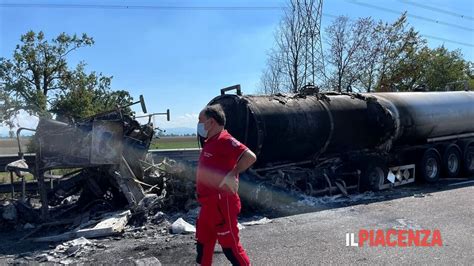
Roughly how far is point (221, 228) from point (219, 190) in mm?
337

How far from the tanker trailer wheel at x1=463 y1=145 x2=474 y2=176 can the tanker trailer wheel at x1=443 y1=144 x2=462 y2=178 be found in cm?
30

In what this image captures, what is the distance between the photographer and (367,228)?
7398 mm

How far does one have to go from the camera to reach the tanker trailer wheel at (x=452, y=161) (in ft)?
46.3

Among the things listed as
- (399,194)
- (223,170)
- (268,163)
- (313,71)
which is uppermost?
(313,71)

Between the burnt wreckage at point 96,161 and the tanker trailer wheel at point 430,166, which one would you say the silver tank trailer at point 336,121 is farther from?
the burnt wreckage at point 96,161

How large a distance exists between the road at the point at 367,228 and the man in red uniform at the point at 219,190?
5.21 ft

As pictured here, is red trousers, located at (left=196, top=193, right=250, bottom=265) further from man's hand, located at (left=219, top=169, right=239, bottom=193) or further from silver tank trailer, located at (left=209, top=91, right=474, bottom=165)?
silver tank trailer, located at (left=209, top=91, right=474, bottom=165)

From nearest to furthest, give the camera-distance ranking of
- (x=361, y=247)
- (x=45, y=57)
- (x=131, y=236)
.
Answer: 1. (x=361, y=247)
2. (x=131, y=236)
3. (x=45, y=57)

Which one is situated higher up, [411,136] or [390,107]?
[390,107]

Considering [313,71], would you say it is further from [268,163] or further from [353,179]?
[268,163]

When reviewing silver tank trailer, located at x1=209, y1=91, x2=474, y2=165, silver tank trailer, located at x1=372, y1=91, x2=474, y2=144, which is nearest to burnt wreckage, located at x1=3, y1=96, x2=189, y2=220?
silver tank trailer, located at x1=209, y1=91, x2=474, y2=165

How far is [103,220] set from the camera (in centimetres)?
765

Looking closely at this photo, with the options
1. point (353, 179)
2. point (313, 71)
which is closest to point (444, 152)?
point (353, 179)

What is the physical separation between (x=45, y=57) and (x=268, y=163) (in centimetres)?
2901
